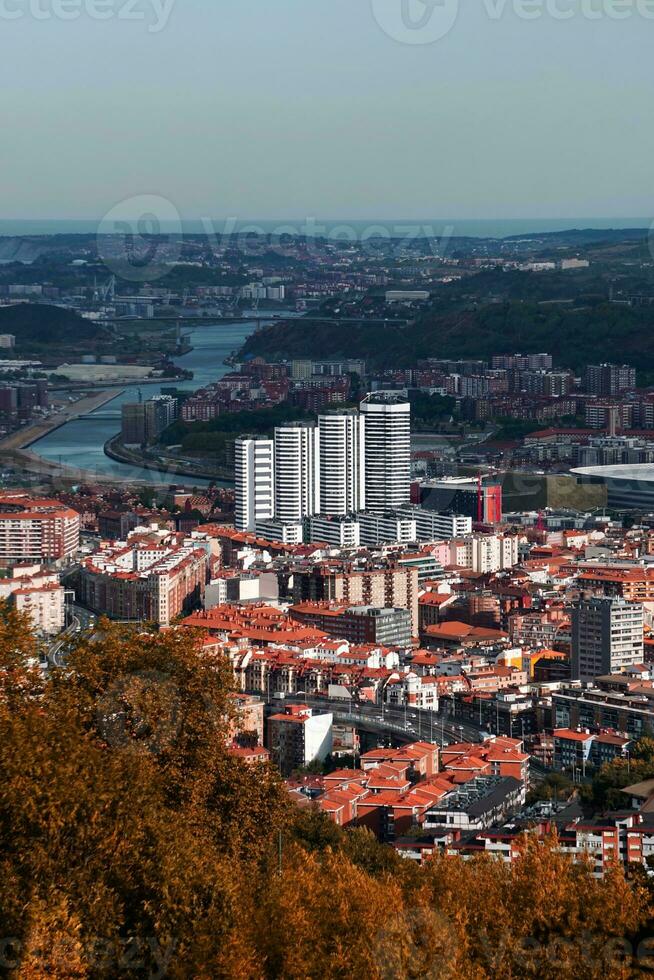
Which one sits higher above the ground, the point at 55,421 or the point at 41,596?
the point at 41,596

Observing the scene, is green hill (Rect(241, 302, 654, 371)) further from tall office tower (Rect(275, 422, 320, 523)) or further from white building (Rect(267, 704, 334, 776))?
white building (Rect(267, 704, 334, 776))

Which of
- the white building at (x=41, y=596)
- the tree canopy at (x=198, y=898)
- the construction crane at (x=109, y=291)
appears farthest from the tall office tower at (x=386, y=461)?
the construction crane at (x=109, y=291)

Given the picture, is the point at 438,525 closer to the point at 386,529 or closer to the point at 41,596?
the point at 386,529

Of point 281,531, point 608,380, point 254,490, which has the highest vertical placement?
point 254,490

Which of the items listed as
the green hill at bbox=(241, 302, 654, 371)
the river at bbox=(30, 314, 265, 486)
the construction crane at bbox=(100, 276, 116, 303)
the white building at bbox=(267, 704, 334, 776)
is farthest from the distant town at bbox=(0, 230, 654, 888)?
the construction crane at bbox=(100, 276, 116, 303)

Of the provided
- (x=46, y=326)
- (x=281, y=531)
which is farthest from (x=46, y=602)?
(x=46, y=326)

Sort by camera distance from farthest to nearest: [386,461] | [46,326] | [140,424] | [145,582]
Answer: [46,326] → [140,424] → [386,461] → [145,582]

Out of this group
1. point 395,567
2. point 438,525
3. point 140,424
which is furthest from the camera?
point 140,424

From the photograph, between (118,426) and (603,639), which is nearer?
(603,639)
